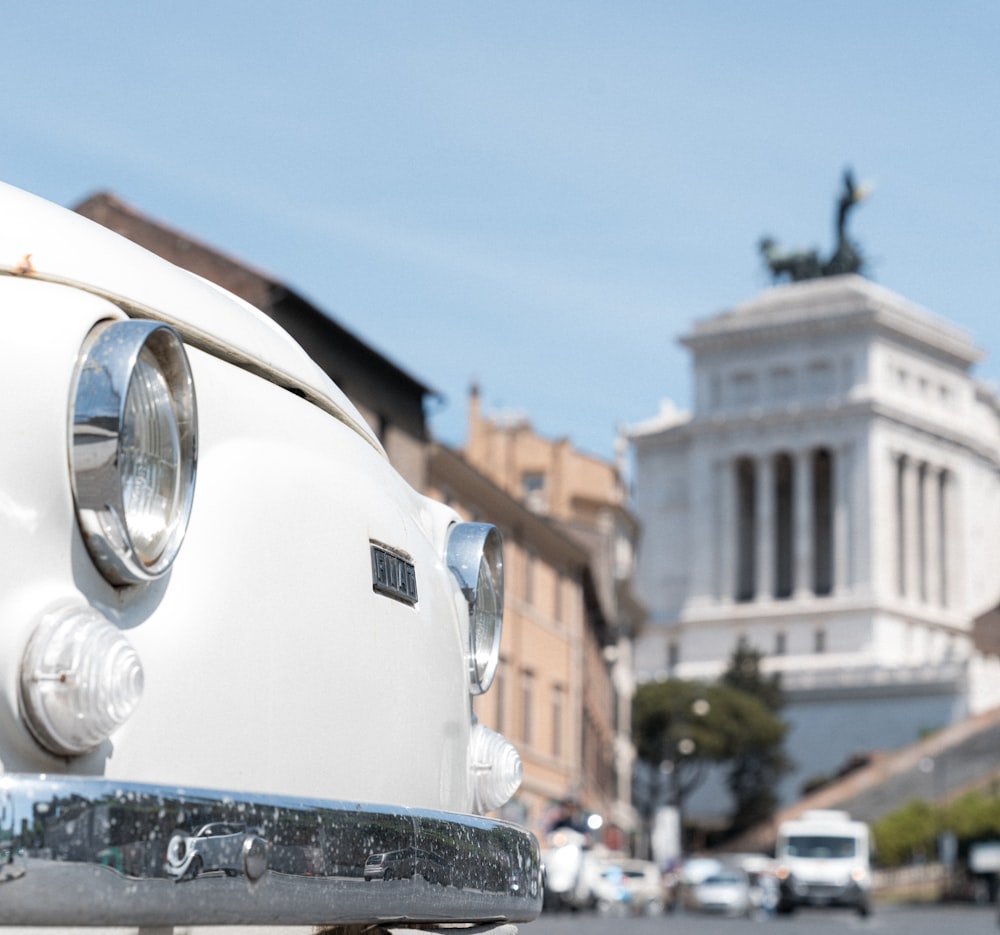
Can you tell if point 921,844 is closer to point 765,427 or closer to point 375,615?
point 765,427

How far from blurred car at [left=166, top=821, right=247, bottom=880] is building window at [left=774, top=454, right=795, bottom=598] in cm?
10785

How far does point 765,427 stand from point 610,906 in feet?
223

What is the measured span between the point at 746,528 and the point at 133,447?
365 feet

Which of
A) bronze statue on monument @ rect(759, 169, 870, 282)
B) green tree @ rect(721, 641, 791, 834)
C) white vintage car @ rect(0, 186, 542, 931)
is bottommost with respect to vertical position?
white vintage car @ rect(0, 186, 542, 931)

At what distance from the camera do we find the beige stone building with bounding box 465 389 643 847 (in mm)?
59281

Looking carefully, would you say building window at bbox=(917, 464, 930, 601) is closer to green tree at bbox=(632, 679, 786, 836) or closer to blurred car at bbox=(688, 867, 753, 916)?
green tree at bbox=(632, 679, 786, 836)

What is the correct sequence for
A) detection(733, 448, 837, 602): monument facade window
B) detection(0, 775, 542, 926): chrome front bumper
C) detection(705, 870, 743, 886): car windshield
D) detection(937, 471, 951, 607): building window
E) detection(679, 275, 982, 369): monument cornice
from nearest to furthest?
detection(0, 775, 542, 926): chrome front bumper
detection(705, 870, 743, 886): car windshield
detection(679, 275, 982, 369): monument cornice
detection(733, 448, 837, 602): monument facade window
detection(937, 471, 951, 607): building window

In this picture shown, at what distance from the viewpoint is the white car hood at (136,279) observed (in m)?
2.45

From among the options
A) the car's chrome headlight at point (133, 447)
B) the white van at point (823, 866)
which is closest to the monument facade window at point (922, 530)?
the white van at point (823, 866)

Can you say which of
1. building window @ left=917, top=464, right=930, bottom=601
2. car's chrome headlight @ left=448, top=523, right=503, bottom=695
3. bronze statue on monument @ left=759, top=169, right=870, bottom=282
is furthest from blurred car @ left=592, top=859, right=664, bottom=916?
bronze statue on monument @ left=759, top=169, right=870, bottom=282

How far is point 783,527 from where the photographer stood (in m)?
113

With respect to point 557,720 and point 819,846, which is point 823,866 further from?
point 557,720

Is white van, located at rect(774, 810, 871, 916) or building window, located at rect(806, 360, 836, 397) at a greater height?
building window, located at rect(806, 360, 836, 397)

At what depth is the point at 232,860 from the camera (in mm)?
2268
